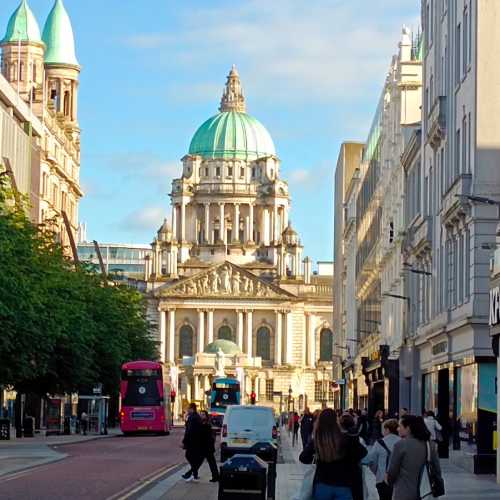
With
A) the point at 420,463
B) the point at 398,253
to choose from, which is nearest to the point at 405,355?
the point at 398,253

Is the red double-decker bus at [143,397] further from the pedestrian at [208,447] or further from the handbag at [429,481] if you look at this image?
the handbag at [429,481]

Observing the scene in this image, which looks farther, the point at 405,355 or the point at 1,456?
the point at 405,355

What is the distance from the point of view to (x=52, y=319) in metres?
64.4

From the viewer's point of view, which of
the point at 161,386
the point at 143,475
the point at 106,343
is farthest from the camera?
the point at 106,343

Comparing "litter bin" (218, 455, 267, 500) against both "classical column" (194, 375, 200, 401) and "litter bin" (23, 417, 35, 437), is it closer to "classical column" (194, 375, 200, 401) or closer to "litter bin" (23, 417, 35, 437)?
"litter bin" (23, 417, 35, 437)

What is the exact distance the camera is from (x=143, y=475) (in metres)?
40.5

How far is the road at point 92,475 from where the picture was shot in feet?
104

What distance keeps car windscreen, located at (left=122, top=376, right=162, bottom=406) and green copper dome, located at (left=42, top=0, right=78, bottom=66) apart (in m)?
61.9

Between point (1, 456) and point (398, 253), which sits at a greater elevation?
point (398, 253)

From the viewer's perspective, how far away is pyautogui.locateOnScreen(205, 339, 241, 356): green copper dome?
646 feet

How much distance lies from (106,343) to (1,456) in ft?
134

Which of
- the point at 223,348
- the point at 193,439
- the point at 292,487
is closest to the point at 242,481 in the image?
the point at 193,439

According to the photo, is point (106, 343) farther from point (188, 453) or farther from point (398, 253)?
point (188, 453)

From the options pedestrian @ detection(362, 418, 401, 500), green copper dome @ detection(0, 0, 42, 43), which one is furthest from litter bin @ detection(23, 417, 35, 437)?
pedestrian @ detection(362, 418, 401, 500)
